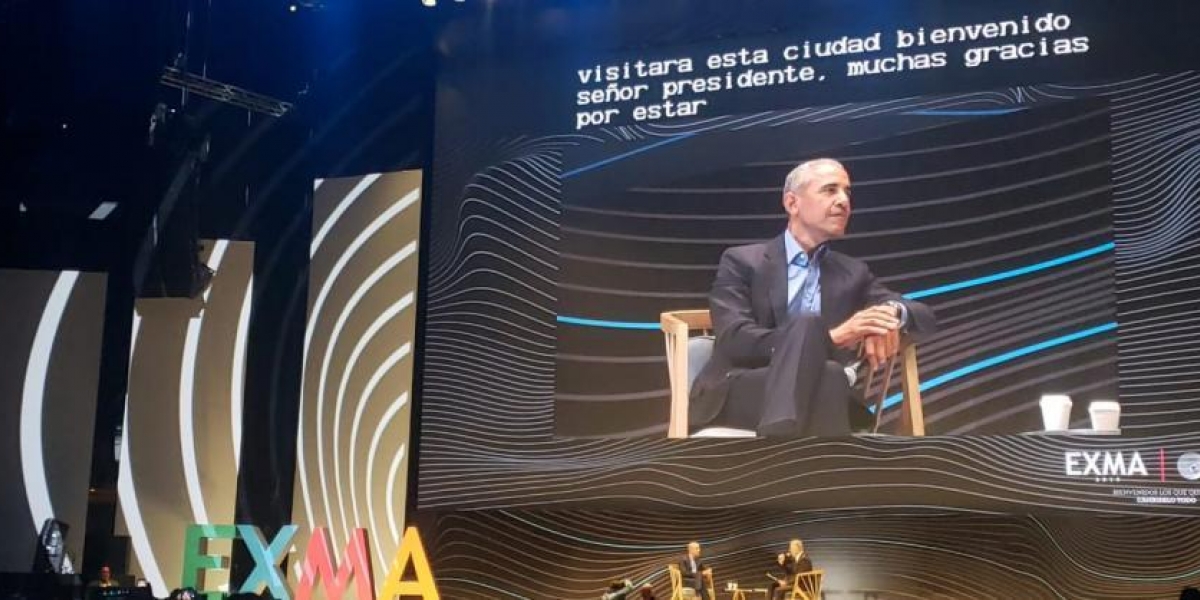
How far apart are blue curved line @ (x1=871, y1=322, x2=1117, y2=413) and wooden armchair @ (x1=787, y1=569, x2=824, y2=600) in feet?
4.59

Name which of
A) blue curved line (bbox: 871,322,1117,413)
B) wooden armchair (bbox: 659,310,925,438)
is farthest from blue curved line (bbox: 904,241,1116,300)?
wooden armchair (bbox: 659,310,925,438)

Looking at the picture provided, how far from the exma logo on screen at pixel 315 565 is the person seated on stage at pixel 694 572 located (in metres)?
2.48

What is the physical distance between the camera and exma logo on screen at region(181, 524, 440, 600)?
11.1 m

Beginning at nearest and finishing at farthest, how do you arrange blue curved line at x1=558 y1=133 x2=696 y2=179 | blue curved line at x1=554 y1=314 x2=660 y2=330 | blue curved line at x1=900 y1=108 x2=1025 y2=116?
blue curved line at x1=900 y1=108 x2=1025 y2=116 → blue curved line at x1=554 y1=314 x2=660 y2=330 → blue curved line at x1=558 y1=133 x2=696 y2=179

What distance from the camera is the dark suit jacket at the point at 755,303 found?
33.6 ft

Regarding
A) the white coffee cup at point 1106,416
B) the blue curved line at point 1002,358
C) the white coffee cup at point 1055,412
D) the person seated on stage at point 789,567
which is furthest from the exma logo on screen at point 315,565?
the white coffee cup at point 1106,416

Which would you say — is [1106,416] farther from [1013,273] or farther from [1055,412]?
[1013,273]

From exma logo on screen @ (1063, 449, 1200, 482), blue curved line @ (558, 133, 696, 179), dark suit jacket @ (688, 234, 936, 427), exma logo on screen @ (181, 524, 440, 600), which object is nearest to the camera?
exma logo on screen @ (1063, 449, 1200, 482)

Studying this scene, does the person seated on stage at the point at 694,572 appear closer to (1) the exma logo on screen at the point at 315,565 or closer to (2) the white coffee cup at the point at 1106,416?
(1) the exma logo on screen at the point at 315,565

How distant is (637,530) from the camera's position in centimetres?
1058

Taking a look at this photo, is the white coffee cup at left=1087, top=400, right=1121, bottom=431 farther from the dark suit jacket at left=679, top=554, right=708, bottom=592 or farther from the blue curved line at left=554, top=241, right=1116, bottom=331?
the dark suit jacket at left=679, top=554, right=708, bottom=592

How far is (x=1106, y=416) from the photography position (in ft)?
30.9

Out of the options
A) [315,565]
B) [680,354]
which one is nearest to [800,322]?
[680,354]

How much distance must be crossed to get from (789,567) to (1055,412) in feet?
7.47
